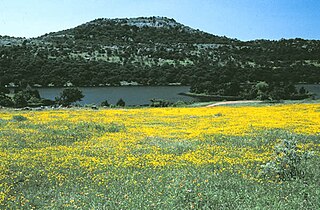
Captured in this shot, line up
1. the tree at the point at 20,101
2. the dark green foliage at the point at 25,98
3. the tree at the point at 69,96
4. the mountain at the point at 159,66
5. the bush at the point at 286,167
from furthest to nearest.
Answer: the mountain at the point at 159,66 → the tree at the point at 69,96 → the dark green foliage at the point at 25,98 → the tree at the point at 20,101 → the bush at the point at 286,167

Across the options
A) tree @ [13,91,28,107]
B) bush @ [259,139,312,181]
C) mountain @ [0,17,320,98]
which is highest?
mountain @ [0,17,320,98]

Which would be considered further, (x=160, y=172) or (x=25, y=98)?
(x=25, y=98)

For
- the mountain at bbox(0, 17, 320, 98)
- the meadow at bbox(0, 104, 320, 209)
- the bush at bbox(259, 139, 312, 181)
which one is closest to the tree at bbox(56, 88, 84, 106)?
the mountain at bbox(0, 17, 320, 98)

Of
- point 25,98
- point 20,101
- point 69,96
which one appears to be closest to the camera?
point 20,101

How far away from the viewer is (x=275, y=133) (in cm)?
2167

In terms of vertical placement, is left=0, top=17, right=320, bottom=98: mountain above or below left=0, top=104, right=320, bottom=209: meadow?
above

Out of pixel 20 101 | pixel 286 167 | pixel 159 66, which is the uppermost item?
pixel 159 66

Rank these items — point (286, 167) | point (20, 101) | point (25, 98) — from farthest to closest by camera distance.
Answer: point (25, 98), point (20, 101), point (286, 167)

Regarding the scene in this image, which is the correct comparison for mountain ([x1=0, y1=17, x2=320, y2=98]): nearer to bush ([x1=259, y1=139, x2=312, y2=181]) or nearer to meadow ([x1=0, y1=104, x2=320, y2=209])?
meadow ([x1=0, y1=104, x2=320, y2=209])

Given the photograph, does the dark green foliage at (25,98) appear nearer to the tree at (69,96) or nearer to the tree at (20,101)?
the tree at (20,101)

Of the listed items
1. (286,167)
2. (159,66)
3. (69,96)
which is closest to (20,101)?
(69,96)

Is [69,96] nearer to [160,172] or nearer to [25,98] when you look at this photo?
[25,98]

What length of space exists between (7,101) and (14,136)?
43.9 meters

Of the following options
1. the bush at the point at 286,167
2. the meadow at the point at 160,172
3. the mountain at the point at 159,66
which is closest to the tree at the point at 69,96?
the mountain at the point at 159,66
